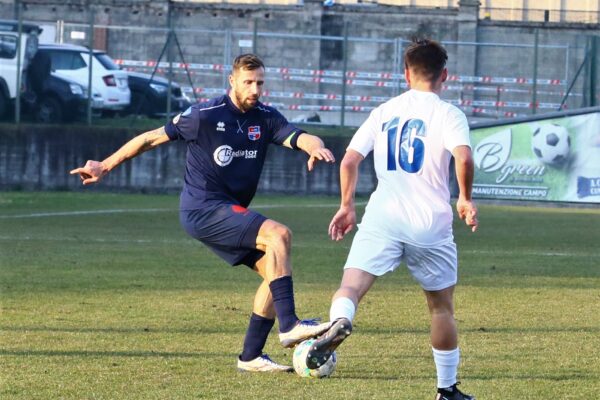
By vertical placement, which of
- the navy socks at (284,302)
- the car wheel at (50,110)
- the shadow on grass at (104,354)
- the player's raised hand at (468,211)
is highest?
the car wheel at (50,110)

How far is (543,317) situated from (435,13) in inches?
1662

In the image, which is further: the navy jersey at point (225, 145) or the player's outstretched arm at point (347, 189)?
the navy jersey at point (225, 145)

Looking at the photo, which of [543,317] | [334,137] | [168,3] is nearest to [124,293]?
[543,317]

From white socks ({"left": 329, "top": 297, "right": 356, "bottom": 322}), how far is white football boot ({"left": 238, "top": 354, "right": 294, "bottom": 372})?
5.14 ft

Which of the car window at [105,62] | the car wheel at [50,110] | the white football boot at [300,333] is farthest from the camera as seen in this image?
the car window at [105,62]

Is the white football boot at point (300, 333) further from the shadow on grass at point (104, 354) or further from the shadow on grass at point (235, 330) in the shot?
the shadow on grass at point (235, 330)

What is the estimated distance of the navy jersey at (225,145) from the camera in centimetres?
828

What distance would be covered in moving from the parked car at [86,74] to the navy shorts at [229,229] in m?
21.5

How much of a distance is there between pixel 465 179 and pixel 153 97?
78.6 ft

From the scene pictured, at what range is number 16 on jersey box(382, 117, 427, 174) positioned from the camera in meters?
6.87

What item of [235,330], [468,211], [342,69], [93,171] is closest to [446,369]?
[468,211]

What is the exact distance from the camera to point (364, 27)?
5234cm

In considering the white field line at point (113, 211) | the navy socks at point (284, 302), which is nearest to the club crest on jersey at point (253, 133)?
the navy socks at point (284, 302)

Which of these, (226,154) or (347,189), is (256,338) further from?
(347,189)
